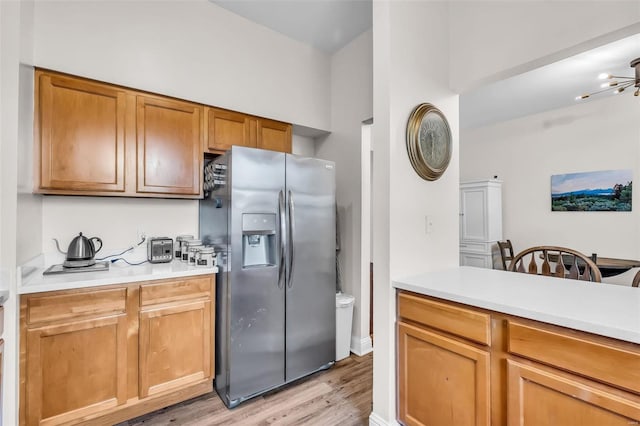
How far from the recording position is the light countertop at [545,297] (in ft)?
3.31

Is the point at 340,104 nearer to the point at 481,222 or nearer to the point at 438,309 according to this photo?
the point at 438,309

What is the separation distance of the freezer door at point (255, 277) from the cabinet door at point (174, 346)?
0.74 ft

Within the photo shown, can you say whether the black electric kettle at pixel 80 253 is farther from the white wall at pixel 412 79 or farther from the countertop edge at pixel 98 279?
the white wall at pixel 412 79

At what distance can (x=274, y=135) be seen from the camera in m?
2.80

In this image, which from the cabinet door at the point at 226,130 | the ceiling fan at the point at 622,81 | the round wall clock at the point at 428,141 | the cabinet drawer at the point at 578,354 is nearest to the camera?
the cabinet drawer at the point at 578,354

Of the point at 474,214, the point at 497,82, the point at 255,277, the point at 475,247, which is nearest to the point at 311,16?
the point at 497,82

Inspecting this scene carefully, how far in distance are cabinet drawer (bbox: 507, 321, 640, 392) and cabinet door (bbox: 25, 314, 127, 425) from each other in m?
2.14

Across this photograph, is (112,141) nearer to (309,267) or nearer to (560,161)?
(309,267)

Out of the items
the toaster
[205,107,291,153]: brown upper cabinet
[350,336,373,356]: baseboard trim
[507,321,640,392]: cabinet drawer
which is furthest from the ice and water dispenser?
[507,321,640,392]: cabinet drawer

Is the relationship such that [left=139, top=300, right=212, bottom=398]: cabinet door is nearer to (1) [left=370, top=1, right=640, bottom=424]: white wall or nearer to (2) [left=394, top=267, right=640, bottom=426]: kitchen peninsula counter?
(1) [left=370, top=1, right=640, bottom=424]: white wall

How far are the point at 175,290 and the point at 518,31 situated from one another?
8.81 feet

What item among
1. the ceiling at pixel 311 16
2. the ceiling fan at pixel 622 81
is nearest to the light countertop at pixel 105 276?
the ceiling at pixel 311 16

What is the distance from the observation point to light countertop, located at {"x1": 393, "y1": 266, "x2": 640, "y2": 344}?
101cm

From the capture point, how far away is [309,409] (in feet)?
6.52
